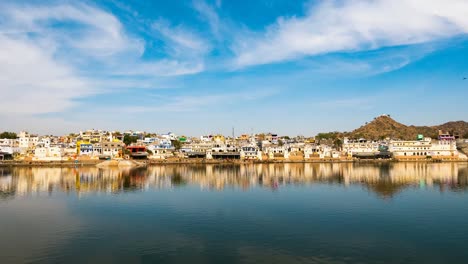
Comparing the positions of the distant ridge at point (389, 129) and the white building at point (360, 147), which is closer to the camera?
the white building at point (360, 147)

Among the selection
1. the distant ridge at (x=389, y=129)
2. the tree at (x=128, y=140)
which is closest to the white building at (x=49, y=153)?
the tree at (x=128, y=140)

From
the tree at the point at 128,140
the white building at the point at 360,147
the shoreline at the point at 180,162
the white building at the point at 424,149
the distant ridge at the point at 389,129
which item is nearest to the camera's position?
the shoreline at the point at 180,162

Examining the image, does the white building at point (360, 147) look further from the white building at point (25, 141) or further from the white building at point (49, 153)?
the white building at point (25, 141)

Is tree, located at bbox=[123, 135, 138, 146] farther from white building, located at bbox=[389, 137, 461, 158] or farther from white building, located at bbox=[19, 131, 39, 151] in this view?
white building, located at bbox=[389, 137, 461, 158]

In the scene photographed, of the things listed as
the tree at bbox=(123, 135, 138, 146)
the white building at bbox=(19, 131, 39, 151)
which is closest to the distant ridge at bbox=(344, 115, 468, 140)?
the tree at bbox=(123, 135, 138, 146)

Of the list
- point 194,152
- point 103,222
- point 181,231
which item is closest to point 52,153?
point 194,152

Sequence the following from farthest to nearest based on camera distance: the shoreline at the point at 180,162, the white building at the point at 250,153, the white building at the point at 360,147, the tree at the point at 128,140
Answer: the tree at the point at 128,140 < the white building at the point at 360,147 < the white building at the point at 250,153 < the shoreline at the point at 180,162

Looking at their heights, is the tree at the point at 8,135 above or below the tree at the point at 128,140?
above

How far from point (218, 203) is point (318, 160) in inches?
1618

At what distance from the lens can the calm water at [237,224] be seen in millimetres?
11984

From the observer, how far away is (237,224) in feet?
53.2

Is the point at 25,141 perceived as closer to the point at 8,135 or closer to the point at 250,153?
the point at 8,135

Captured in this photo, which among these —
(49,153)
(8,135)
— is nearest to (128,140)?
(49,153)

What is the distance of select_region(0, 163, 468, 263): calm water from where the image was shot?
12.0 meters
